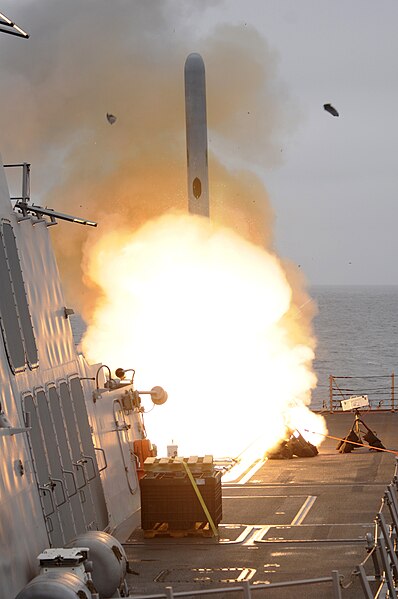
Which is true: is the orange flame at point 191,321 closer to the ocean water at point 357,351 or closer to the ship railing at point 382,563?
the ship railing at point 382,563

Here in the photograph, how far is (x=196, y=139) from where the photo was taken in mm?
30188

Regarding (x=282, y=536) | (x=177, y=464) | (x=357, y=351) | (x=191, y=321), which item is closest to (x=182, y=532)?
(x=177, y=464)

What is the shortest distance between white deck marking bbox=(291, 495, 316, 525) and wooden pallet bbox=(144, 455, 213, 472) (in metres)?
1.69

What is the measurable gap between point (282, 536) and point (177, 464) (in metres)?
1.96

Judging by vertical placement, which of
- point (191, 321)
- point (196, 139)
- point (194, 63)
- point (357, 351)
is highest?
point (194, 63)

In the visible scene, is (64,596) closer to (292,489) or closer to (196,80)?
(292,489)

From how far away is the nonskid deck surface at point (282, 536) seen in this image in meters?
14.8

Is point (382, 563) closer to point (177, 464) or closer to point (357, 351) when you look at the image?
point (177, 464)

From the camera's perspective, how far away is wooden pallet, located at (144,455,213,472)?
58.2 ft

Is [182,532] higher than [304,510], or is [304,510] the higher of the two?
[182,532]

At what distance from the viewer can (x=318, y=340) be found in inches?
4673

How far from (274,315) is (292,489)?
32.6 feet

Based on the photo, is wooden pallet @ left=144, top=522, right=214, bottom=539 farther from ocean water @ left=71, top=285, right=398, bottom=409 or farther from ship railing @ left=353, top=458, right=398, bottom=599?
ocean water @ left=71, top=285, right=398, bottom=409

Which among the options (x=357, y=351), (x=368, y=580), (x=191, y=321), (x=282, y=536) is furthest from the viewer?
(x=357, y=351)
